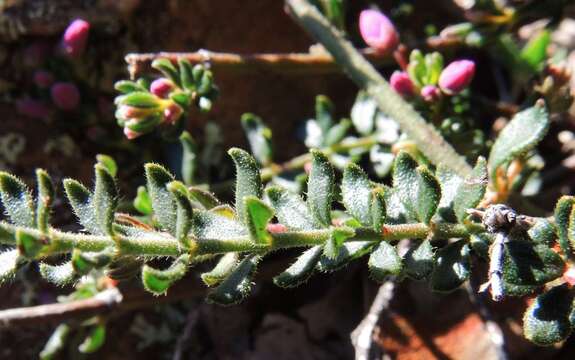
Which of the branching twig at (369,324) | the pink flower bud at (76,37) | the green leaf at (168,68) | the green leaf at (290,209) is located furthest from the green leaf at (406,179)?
the pink flower bud at (76,37)

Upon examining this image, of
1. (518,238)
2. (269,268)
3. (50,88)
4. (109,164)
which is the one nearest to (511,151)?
(518,238)

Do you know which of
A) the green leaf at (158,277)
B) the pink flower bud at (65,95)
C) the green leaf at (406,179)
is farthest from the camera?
the pink flower bud at (65,95)

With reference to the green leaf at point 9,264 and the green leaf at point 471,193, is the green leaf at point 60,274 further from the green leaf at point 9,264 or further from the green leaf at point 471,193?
the green leaf at point 471,193

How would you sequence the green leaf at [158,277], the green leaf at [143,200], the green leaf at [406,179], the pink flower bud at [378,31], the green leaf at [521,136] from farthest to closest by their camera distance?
the pink flower bud at [378,31] → the green leaf at [143,200] → the green leaf at [521,136] → the green leaf at [406,179] → the green leaf at [158,277]

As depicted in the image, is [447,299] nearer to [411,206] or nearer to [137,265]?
[411,206]

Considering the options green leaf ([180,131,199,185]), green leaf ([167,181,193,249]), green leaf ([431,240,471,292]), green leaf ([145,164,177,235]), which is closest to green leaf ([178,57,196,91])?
green leaf ([180,131,199,185])

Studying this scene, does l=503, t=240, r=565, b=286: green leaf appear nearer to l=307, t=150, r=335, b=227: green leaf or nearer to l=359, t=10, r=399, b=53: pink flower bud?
l=307, t=150, r=335, b=227: green leaf
